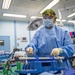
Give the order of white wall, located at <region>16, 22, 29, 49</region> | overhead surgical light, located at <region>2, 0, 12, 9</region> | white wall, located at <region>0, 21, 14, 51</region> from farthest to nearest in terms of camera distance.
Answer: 1. white wall, located at <region>16, 22, 29, 49</region>
2. white wall, located at <region>0, 21, 14, 51</region>
3. overhead surgical light, located at <region>2, 0, 12, 9</region>

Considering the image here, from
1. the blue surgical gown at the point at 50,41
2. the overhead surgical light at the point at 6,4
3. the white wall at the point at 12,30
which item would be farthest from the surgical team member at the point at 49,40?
the white wall at the point at 12,30

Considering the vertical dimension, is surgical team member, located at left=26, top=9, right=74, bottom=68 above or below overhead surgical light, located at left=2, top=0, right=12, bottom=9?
below

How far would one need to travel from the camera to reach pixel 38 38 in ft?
5.79

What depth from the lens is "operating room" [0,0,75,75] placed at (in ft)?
3.86

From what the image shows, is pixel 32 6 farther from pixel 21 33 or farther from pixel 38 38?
pixel 38 38

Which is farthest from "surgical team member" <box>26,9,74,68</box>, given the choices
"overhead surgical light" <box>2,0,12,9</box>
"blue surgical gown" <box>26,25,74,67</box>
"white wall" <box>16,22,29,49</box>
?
"white wall" <box>16,22,29,49</box>

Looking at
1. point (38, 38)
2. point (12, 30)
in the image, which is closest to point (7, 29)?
point (12, 30)

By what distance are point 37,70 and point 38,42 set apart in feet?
2.10

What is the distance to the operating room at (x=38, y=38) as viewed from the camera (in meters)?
1.18

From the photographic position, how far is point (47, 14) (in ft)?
5.61

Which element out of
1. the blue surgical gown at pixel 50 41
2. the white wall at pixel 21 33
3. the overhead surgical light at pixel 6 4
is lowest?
the blue surgical gown at pixel 50 41

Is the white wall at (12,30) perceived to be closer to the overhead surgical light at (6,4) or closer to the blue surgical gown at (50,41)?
the overhead surgical light at (6,4)

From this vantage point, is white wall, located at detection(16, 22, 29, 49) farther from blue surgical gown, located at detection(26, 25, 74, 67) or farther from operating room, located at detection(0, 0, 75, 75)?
blue surgical gown, located at detection(26, 25, 74, 67)

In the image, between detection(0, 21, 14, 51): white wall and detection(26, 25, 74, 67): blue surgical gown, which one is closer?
detection(26, 25, 74, 67): blue surgical gown
